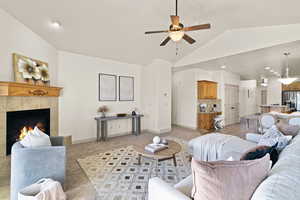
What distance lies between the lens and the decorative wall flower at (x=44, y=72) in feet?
10.6

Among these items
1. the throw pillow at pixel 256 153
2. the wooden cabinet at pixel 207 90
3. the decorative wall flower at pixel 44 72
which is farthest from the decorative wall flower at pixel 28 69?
the wooden cabinet at pixel 207 90

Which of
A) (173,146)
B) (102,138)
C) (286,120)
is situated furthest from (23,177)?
(286,120)

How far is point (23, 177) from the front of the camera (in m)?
1.82

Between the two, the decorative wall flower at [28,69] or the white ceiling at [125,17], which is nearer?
the white ceiling at [125,17]

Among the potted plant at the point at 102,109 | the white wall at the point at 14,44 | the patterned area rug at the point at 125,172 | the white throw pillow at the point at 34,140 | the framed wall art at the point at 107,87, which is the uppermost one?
the white wall at the point at 14,44

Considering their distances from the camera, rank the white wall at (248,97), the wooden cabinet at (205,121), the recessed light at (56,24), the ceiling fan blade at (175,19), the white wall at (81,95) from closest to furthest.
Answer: the ceiling fan blade at (175,19), the recessed light at (56,24), the white wall at (81,95), the wooden cabinet at (205,121), the white wall at (248,97)

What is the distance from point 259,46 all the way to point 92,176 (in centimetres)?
458

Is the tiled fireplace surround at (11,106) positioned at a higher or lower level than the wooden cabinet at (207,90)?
lower

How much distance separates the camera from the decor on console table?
265 centimetres

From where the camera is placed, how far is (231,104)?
24.3 ft

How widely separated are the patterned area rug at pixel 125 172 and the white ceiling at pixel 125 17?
2.84m

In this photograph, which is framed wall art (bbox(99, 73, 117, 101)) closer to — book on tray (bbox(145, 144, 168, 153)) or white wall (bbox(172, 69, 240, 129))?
book on tray (bbox(145, 144, 168, 153))

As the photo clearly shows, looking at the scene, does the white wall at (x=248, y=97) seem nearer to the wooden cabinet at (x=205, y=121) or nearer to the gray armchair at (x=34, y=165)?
the wooden cabinet at (x=205, y=121)

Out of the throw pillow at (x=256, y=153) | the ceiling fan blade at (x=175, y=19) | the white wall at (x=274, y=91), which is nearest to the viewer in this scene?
the throw pillow at (x=256, y=153)
